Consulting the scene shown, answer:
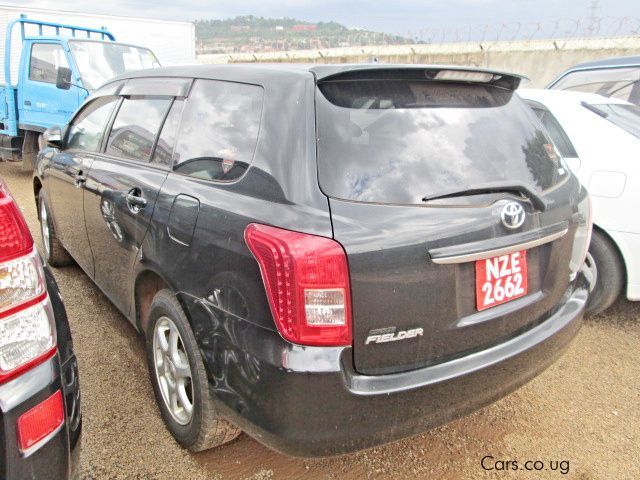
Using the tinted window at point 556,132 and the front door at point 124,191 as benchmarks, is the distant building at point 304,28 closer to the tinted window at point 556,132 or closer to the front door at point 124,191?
the tinted window at point 556,132

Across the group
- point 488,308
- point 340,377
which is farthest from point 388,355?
point 488,308

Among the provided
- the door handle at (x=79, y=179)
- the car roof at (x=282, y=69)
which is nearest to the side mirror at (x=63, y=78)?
the door handle at (x=79, y=179)

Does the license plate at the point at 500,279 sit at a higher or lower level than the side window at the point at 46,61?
lower

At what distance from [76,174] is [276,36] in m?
22.9

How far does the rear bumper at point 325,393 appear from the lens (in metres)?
1.67

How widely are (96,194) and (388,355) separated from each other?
82.7 inches

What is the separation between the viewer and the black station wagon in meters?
1.67

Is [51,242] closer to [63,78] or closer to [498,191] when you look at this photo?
[63,78]

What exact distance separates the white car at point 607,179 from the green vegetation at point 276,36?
8.95m

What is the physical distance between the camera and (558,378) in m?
3.02

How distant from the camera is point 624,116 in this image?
384 cm

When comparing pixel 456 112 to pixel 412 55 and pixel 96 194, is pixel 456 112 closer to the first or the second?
pixel 96 194

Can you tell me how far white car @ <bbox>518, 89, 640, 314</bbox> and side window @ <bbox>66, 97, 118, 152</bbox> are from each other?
3184 mm

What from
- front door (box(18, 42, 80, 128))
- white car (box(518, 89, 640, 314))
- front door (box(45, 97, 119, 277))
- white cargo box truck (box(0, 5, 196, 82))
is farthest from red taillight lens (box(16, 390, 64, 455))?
white cargo box truck (box(0, 5, 196, 82))
